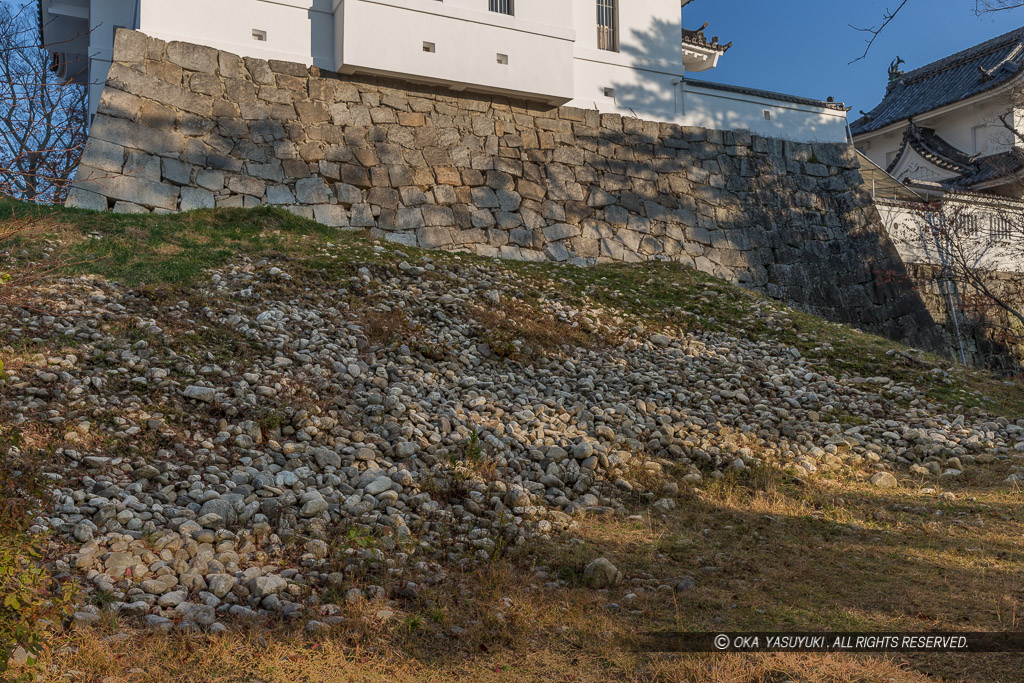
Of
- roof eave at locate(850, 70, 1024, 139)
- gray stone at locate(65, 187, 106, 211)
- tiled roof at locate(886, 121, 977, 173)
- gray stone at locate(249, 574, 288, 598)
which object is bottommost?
gray stone at locate(249, 574, 288, 598)

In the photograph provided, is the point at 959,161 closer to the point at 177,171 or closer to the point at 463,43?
the point at 463,43

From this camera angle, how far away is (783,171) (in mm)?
16391

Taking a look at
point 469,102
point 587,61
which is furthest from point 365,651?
point 587,61

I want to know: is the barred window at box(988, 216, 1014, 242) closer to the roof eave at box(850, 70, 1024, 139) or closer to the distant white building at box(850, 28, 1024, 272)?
the distant white building at box(850, 28, 1024, 272)

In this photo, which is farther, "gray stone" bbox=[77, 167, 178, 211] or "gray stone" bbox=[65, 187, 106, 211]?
"gray stone" bbox=[77, 167, 178, 211]

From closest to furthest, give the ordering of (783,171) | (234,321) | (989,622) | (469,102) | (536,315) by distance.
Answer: (989,622) < (234,321) < (536,315) < (469,102) < (783,171)

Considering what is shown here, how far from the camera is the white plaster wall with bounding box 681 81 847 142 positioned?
16.0 metres

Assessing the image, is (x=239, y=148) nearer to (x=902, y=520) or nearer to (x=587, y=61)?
(x=587, y=61)

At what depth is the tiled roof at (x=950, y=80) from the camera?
2031cm

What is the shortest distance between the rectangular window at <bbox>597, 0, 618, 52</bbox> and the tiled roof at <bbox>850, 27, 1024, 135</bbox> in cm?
1123

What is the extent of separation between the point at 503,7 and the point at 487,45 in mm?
1042

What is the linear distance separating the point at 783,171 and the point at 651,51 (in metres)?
3.86

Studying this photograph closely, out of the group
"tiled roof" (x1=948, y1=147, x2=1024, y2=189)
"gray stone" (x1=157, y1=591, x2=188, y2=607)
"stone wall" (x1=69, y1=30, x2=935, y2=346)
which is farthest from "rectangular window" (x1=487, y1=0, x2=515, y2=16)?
"tiled roof" (x1=948, y1=147, x2=1024, y2=189)

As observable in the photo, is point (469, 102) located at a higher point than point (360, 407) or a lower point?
higher
